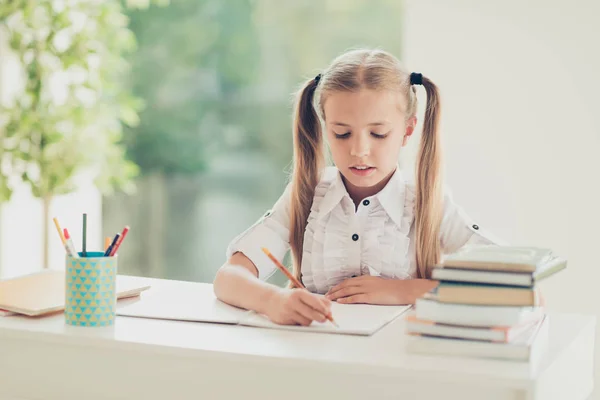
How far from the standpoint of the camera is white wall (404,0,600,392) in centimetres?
275

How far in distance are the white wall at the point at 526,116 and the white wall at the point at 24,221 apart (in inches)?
63.3

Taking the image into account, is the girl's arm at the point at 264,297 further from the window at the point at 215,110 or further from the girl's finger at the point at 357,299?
the window at the point at 215,110

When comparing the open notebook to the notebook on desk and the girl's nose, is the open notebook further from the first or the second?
the girl's nose

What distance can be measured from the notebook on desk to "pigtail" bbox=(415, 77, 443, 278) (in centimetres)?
58

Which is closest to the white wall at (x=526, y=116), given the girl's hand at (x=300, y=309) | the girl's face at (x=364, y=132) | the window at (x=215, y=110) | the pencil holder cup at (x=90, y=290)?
the girl's face at (x=364, y=132)

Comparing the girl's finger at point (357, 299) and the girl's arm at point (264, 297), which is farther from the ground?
the girl's arm at point (264, 297)

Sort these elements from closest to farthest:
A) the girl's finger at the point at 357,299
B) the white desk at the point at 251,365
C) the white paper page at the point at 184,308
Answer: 1. the white desk at the point at 251,365
2. the white paper page at the point at 184,308
3. the girl's finger at the point at 357,299

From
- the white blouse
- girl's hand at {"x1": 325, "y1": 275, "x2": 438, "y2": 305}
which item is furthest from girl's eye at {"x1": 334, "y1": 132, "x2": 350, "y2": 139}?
girl's hand at {"x1": 325, "y1": 275, "x2": 438, "y2": 305}

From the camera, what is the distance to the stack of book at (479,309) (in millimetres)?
1262

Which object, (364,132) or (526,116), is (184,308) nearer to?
(364,132)

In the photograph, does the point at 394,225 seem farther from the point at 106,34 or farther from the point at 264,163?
→ the point at 264,163

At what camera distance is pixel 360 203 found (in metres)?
1.89

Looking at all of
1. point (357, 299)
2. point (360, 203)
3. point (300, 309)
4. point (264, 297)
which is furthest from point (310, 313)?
point (360, 203)

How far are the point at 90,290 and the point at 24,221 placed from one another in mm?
2361
